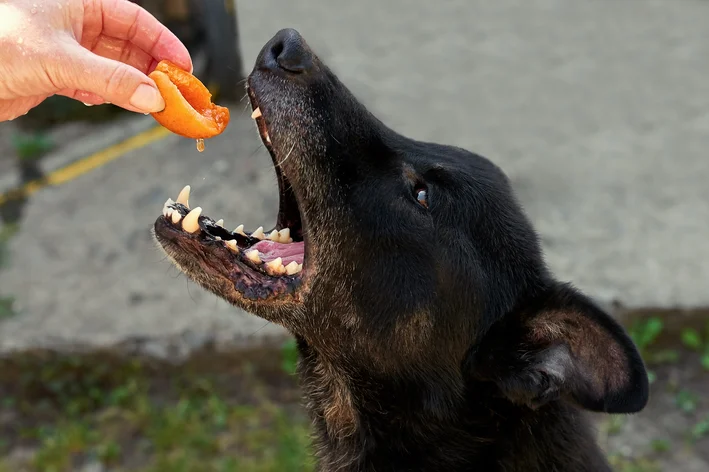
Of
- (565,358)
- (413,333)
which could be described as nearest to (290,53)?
(413,333)

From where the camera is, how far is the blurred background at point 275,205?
4488mm

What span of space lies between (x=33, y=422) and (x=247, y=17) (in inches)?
138

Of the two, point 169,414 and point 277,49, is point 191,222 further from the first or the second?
point 169,414

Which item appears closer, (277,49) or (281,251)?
(277,49)

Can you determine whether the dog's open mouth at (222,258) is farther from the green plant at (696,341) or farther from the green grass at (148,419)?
the green plant at (696,341)

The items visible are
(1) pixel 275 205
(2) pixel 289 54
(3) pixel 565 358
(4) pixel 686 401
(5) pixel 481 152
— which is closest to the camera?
(3) pixel 565 358

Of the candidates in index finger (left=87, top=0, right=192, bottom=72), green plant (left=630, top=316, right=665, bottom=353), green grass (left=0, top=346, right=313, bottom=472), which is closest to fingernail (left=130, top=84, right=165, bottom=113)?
index finger (left=87, top=0, right=192, bottom=72)

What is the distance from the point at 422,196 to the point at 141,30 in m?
1.22

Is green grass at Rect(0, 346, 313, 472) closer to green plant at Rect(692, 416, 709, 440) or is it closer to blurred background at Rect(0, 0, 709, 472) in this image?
blurred background at Rect(0, 0, 709, 472)

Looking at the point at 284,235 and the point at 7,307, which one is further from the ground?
the point at 284,235

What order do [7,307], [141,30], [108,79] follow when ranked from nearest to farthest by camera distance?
1. [108,79]
2. [141,30]
3. [7,307]

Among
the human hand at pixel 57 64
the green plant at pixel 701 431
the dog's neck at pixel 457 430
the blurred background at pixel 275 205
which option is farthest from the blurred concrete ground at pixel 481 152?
the human hand at pixel 57 64

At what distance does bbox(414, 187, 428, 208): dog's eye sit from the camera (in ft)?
8.87

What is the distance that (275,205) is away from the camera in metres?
5.58
